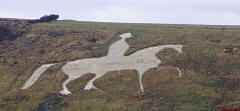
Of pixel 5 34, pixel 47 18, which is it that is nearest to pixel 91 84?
pixel 5 34

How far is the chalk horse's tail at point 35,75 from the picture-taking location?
7596 cm

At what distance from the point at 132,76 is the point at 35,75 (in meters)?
19.3

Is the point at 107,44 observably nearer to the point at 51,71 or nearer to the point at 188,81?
the point at 51,71

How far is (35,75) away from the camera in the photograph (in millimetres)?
79875

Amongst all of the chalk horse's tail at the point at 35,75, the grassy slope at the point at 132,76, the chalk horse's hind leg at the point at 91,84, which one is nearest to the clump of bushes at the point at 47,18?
the grassy slope at the point at 132,76

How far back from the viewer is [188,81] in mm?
69875

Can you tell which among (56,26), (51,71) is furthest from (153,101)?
(56,26)

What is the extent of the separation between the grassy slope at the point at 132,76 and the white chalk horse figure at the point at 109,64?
4.49 ft

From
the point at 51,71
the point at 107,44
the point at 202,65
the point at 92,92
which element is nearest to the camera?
the point at 92,92

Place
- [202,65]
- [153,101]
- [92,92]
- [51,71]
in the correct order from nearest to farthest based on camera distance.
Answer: [153,101] < [92,92] < [202,65] < [51,71]

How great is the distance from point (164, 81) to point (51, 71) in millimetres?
23284

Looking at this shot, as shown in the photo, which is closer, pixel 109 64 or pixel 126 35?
pixel 109 64

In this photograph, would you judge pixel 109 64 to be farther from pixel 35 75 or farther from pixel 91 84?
pixel 35 75

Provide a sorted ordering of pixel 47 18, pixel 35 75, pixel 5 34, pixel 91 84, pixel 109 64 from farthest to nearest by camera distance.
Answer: pixel 47 18 → pixel 5 34 → pixel 109 64 → pixel 35 75 → pixel 91 84
